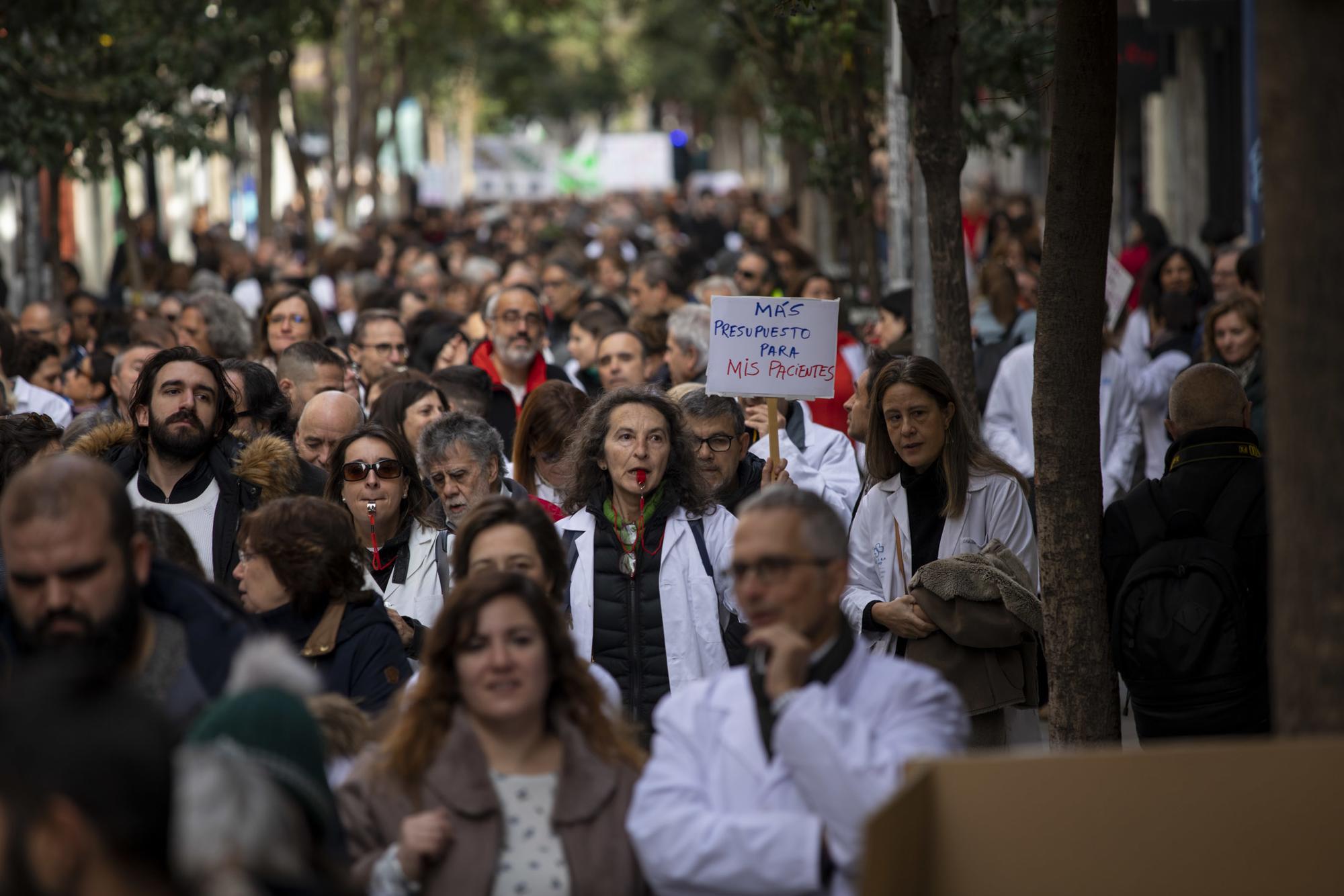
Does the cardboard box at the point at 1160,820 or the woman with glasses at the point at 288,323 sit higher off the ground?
the woman with glasses at the point at 288,323

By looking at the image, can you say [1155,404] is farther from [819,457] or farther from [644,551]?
[644,551]

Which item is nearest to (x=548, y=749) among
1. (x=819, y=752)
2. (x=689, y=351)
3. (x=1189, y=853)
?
(x=819, y=752)

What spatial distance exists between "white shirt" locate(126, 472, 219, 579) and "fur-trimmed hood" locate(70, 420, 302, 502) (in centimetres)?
11

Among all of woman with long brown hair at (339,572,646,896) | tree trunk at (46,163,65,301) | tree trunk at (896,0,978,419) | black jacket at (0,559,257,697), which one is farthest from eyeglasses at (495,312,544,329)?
woman with long brown hair at (339,572,646,896)

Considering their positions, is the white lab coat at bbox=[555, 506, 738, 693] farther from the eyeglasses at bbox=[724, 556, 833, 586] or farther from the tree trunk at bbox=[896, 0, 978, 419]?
the tree trunk at bbox=[896, 0, 978, 419]

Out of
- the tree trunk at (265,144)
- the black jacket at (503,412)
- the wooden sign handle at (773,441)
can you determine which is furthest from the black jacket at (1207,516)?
the tree trunk at (265,144)

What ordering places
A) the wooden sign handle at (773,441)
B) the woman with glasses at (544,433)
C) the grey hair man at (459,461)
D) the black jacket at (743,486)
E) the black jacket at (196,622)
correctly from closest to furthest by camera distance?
the black jacket at (196,622) → the grey hair man at (459,461) → the wooden sign handle at (773,441) → the black jacket at (743,486) → the woman with glasses at (544,433)

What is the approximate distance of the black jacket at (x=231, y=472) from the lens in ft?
21.9

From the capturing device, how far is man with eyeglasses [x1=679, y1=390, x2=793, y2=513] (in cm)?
755

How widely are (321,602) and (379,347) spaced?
18.0 feet

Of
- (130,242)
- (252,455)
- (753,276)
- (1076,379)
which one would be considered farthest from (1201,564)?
(130,242)

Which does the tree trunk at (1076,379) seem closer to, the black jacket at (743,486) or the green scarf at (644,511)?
the green scarf at (644,511)

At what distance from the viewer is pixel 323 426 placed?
7863 millimetres

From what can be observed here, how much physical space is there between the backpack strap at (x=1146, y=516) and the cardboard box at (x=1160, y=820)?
8.43 ft
